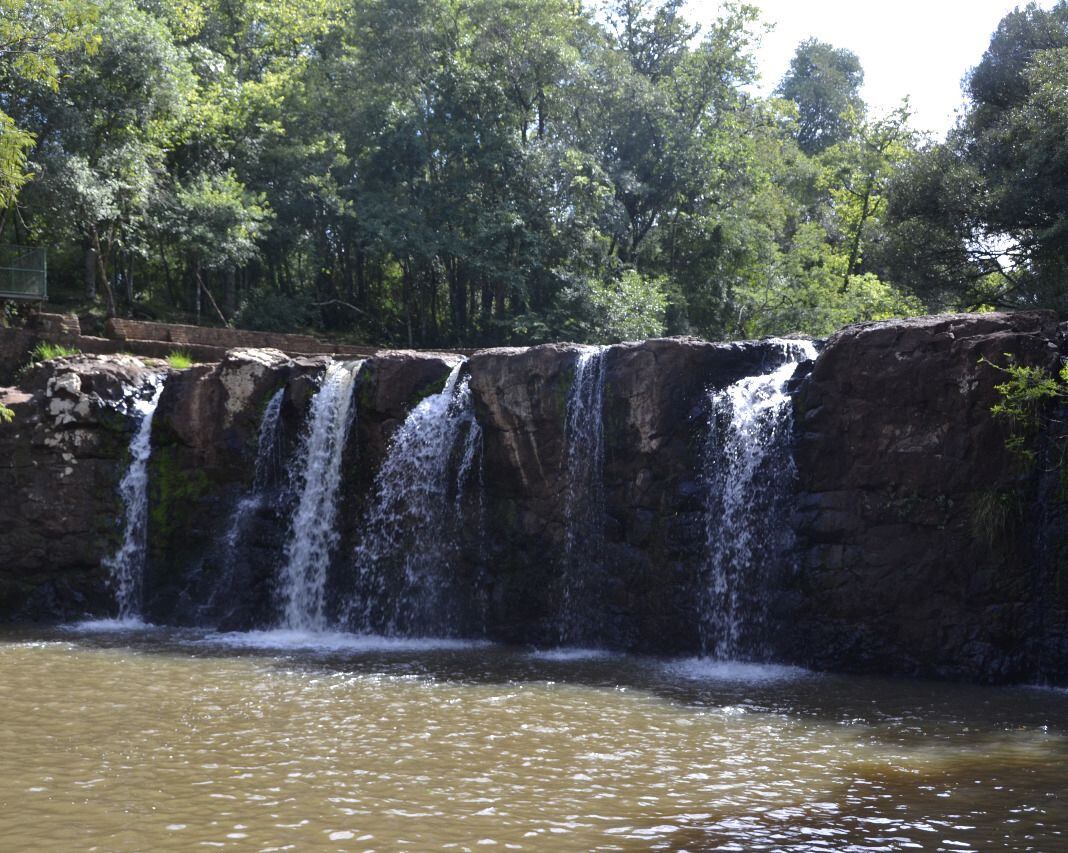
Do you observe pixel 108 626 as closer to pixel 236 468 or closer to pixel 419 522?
pixel 236 468

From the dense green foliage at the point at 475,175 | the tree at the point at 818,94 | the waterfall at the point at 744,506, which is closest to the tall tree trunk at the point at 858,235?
the dense green foliage at the point at 475,175

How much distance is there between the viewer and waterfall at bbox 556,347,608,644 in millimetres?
14688

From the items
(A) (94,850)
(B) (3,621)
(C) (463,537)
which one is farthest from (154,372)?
(A) (94,850)

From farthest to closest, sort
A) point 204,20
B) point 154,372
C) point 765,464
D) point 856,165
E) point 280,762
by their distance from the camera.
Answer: point 856,165
point 204,20
point 154,372
point 765,464
point 280,762

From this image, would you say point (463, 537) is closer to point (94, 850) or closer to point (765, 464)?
point (765, 464)

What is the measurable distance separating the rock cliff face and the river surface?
1086 millimetres

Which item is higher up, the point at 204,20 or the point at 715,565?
the point at 204,20

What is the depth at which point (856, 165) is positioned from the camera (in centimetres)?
3300

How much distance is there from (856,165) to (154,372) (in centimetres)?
2326

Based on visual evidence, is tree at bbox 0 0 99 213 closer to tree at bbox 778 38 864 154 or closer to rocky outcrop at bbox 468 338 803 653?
rocky outcrop at bbox 468 338 803 653

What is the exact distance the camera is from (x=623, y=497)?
14.6 metres

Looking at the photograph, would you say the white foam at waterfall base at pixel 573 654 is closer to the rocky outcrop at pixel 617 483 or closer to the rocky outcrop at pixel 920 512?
the rocky outcrop at pixel 617 483

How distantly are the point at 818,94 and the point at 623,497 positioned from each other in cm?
Answer: 4028

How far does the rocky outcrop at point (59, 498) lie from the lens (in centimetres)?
1667
